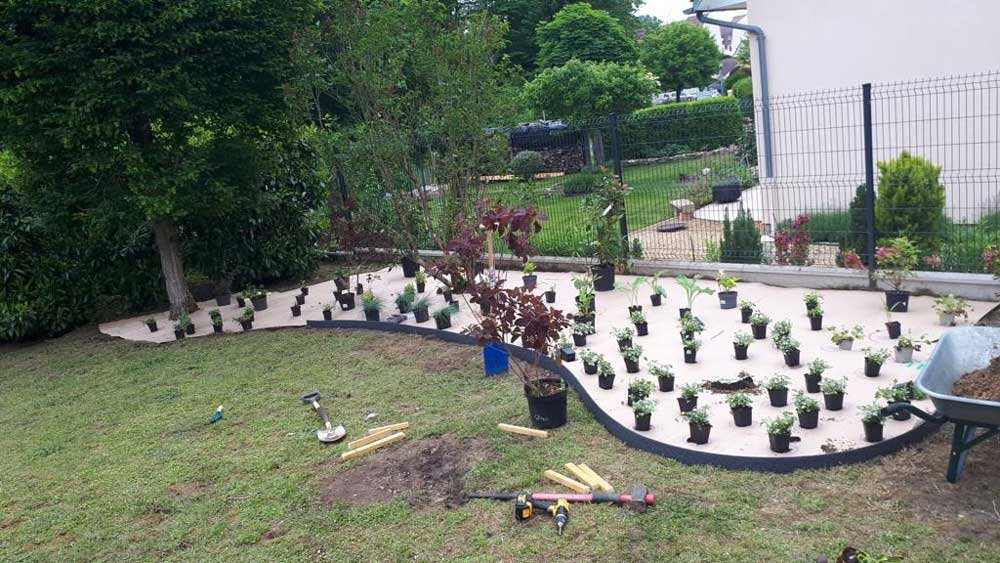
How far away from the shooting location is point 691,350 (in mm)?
5809

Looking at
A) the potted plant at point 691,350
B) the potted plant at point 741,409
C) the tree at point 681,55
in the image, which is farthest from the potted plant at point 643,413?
the tree at point 681,55

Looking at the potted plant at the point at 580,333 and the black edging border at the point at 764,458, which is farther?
the potted plant at the point at 580,333

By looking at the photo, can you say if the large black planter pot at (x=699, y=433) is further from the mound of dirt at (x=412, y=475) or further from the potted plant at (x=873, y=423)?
the mound of dirt at (x=412, y=475)

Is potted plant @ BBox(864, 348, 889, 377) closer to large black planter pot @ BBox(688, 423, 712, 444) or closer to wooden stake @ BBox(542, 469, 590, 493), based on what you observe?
large black planter pot @ BBox(688, 423, 712, 444)

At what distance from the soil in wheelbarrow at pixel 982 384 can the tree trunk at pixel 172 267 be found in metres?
9.15

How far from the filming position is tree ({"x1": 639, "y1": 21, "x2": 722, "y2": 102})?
30094mm

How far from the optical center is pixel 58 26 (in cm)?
786

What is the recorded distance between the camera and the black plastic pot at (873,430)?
4078mm

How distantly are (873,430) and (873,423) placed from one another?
5 centimetres

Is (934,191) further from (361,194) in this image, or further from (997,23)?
(361,194)

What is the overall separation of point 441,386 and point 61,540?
2.86m

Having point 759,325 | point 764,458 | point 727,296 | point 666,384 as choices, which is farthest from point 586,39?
point 764,458

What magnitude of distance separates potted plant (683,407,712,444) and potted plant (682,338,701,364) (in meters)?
1.42

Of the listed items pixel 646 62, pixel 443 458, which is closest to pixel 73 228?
pixel 443 458
